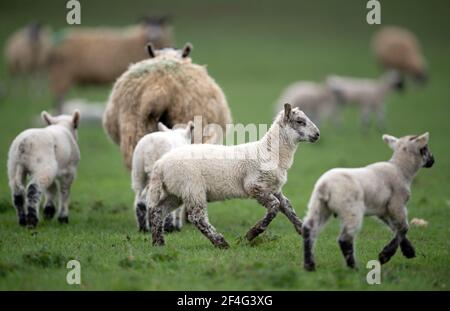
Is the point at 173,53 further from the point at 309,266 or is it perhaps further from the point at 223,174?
the point at 309,266

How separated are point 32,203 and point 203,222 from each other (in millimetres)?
2459

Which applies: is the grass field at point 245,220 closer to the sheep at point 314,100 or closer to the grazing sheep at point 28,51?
the sheep at point 314,100

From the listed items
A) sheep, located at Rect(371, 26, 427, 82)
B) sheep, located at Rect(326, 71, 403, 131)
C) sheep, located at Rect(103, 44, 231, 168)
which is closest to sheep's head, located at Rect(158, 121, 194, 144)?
sheep, located at Rect(103, 44, 231, 168)

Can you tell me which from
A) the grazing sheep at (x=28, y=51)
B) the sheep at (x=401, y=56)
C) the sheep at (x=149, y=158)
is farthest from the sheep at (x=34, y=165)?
the sheep at (x=401, y=56)

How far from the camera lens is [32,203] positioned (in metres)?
10.2

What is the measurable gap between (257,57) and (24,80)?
14191 mm

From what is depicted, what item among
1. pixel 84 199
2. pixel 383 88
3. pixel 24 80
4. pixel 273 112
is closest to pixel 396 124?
pixel 383 88

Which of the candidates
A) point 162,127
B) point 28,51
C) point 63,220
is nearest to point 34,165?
point 63,220

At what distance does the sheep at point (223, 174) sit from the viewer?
8.87 metres

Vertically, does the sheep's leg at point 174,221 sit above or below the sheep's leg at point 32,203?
below

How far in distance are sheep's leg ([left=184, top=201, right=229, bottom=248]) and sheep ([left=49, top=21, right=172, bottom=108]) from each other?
1507 cm

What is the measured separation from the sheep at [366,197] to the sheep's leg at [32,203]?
3734 millimetres

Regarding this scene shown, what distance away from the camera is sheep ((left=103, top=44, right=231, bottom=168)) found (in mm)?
11312

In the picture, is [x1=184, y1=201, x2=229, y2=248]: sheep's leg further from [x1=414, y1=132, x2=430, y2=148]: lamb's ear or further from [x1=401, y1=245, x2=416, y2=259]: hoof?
[x1=414, y1=132, x2=430, y2=148]: lamb's ear
